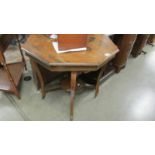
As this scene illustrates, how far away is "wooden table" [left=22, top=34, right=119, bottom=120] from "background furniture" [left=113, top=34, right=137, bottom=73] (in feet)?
1.84

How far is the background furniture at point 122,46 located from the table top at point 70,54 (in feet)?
1.74

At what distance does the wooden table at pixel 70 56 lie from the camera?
4.24ft

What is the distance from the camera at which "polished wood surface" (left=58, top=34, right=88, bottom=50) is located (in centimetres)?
127

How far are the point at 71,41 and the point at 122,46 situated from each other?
104cm

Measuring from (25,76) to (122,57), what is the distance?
1403 millimetres

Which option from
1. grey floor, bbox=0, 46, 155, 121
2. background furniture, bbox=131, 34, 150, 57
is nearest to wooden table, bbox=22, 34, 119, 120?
grey floor, bbox=0, 46, 155, 121

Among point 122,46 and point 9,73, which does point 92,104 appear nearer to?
point 122,46

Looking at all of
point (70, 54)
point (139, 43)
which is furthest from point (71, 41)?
point (139, 43)

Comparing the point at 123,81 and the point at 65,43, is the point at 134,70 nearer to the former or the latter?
the point at 123,81

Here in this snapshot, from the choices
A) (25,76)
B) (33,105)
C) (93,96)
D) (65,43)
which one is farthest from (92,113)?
(25,76)

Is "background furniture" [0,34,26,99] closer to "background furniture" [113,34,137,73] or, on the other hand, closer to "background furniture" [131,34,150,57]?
"background furniture" [113,34,137,73]

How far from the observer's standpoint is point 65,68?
1312 millimetres

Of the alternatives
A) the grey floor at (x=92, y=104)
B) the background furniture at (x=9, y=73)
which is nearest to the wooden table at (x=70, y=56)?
the background furniture at (x=9, y=73)
